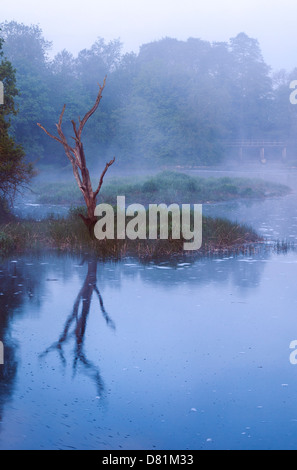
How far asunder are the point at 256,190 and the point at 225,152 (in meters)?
27.8

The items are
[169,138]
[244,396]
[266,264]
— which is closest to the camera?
[244,396]

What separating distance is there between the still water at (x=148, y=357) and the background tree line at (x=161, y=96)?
42418mm

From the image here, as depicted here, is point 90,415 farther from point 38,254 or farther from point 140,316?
point 38,254

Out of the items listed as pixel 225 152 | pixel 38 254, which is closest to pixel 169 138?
pixel 225 152

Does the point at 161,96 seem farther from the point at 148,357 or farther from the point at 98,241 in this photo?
the point at 148,357

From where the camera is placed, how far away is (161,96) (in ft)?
216

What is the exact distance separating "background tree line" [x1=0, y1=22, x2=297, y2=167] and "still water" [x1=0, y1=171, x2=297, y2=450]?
42418 millimetres

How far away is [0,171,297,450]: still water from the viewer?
6.84 m

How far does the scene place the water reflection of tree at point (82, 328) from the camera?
8.62m

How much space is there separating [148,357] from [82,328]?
1.86 m

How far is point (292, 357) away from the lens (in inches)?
360

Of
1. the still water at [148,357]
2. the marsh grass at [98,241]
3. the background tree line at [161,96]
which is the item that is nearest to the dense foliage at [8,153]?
the marsh grass at [98,241]

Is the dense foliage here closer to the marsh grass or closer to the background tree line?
the marsh grass

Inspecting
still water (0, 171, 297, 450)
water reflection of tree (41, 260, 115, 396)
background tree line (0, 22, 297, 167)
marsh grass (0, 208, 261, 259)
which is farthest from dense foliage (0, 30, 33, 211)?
background tree line (0, 22, 297, 167)
